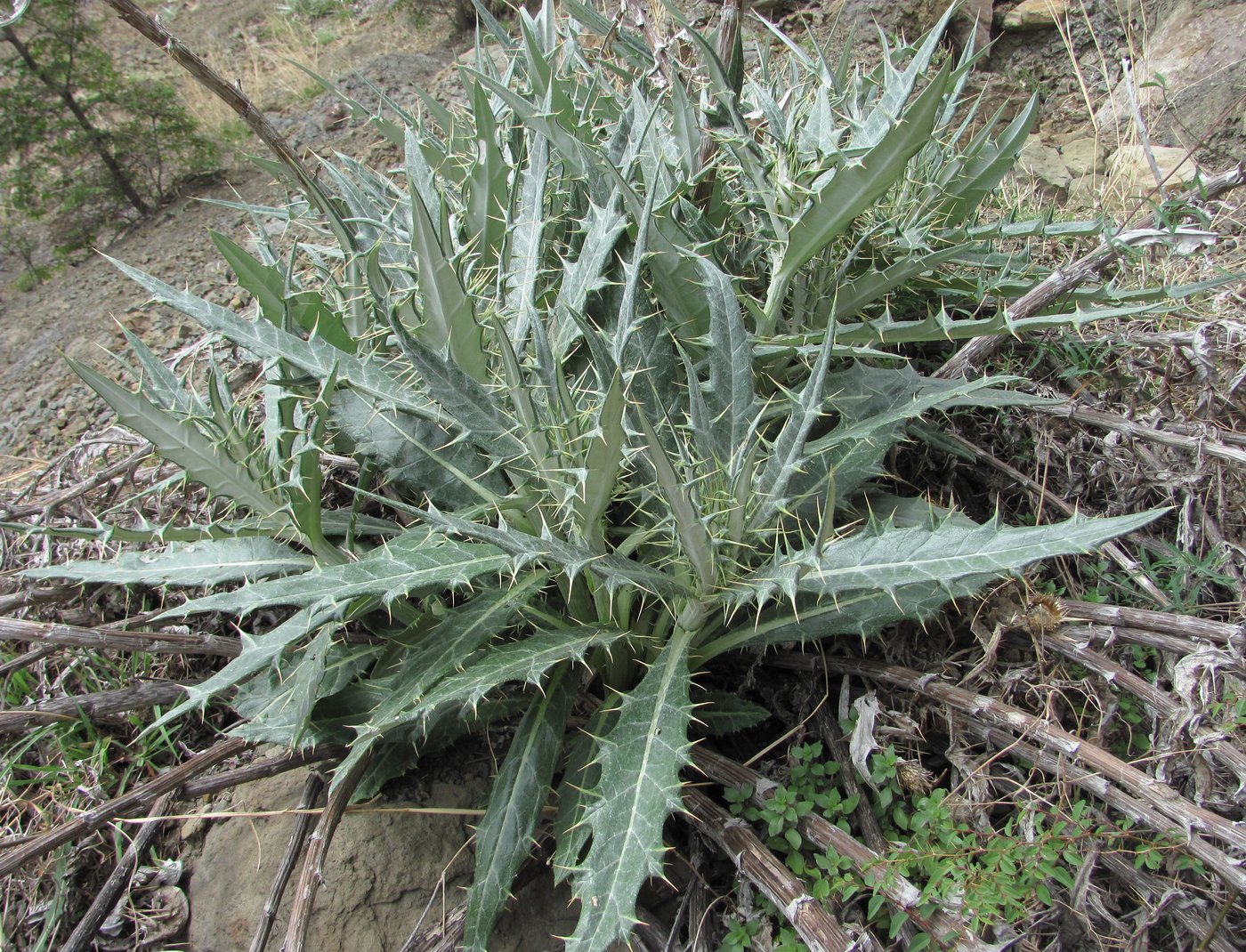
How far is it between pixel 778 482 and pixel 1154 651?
83cm

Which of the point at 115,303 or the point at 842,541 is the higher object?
the point at 115,303

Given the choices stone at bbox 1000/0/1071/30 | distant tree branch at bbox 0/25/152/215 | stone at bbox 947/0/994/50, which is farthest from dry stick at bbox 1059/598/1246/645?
distant tree branch at bbox 0/25/152/215

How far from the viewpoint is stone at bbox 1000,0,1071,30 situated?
3311mm

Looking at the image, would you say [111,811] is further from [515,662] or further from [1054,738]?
[1054,738]

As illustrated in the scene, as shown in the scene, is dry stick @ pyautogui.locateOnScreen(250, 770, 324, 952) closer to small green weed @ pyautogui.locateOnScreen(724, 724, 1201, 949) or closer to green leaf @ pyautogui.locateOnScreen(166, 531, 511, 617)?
green leaf @ pyautogui.locateOnScreen(166, 531, 511, 617)

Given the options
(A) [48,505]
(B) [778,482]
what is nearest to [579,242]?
(B) [778,482]

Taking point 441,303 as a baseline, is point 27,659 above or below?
below

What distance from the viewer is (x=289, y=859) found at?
148cm

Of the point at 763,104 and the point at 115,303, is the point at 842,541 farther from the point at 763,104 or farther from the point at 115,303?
the point at 115,303

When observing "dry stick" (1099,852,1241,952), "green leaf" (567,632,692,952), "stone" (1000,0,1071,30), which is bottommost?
"dry stick" (1099,852,1241,952)

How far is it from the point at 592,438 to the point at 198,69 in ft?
3.72

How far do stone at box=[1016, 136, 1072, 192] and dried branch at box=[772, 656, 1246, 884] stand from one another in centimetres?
213

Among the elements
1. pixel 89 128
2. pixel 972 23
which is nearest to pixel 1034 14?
pixel 972 23

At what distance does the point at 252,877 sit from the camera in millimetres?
1609
